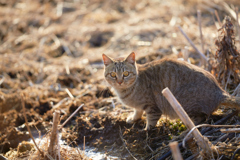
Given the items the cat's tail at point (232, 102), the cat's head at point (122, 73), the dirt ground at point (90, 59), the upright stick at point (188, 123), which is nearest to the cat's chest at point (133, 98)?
the cat's head at point (122, 73)

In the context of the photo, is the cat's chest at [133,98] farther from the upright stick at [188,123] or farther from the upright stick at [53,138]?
the upright stick at [53,138]

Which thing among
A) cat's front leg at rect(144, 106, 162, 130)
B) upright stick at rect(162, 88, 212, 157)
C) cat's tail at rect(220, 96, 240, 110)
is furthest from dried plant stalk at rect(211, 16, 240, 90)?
upright stick at rect(162, 88, 212, 157)

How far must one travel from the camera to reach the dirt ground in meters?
4.03

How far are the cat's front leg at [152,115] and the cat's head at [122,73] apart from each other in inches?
21.5

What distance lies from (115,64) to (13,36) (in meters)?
7.12

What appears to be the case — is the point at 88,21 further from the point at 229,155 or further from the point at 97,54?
the point at 229,155

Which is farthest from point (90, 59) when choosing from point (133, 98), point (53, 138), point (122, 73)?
point (53, 138)

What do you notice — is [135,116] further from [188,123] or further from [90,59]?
[90,59]

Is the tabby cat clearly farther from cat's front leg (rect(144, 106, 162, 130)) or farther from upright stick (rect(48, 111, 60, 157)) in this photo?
upright stick (rect(48, 111, 60, 157))

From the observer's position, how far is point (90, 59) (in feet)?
25.5

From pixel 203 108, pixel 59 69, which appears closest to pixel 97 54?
pixel 59 69

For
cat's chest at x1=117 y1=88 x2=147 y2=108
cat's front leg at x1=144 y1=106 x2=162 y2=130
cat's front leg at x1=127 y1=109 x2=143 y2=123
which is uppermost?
cat's chest at x1=117 y1=88 x2=147 y2=108

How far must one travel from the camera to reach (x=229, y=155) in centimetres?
297

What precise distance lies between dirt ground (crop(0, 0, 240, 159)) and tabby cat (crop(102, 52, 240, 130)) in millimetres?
258
